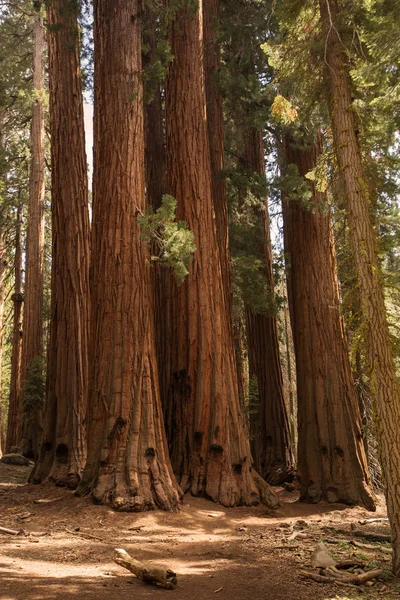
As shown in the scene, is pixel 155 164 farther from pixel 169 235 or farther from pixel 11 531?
pixel 11 531

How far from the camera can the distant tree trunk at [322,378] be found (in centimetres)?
1050

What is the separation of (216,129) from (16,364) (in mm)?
12644

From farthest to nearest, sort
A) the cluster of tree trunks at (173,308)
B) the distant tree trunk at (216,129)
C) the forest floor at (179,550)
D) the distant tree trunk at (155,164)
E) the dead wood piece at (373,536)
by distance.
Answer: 1. the distant tree trunk at (155,164)
2. the distant tree trunk at (216,129)
3. the cluster of tree trunks at (173,308)
4. the dead wood piece at (373,536)
5. the forest floor at (179,550)

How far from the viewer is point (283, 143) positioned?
13.2 m

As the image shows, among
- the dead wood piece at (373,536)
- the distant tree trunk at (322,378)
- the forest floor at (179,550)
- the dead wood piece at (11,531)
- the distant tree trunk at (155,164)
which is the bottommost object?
the dead wood piece at (373,536)

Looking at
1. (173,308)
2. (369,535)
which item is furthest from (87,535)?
(173,308)

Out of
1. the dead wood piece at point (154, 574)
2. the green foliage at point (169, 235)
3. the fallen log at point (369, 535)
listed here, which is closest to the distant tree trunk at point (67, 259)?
the green foliage at point (169, 235)

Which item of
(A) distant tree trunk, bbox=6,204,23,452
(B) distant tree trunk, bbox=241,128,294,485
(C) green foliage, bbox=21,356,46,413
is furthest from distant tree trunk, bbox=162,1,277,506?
(A) distant tree trunk, bbox=6,204,23,452

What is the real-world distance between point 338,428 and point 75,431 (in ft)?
15.7

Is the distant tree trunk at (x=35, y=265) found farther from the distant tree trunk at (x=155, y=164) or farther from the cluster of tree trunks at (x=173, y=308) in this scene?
the cluster of tree trunks at (x=173, y=308)

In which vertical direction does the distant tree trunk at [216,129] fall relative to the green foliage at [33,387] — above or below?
above

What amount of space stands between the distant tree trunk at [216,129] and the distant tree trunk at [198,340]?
1.30 m

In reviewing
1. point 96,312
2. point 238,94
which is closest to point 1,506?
point 96,312

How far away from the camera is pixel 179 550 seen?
585 centimetres
